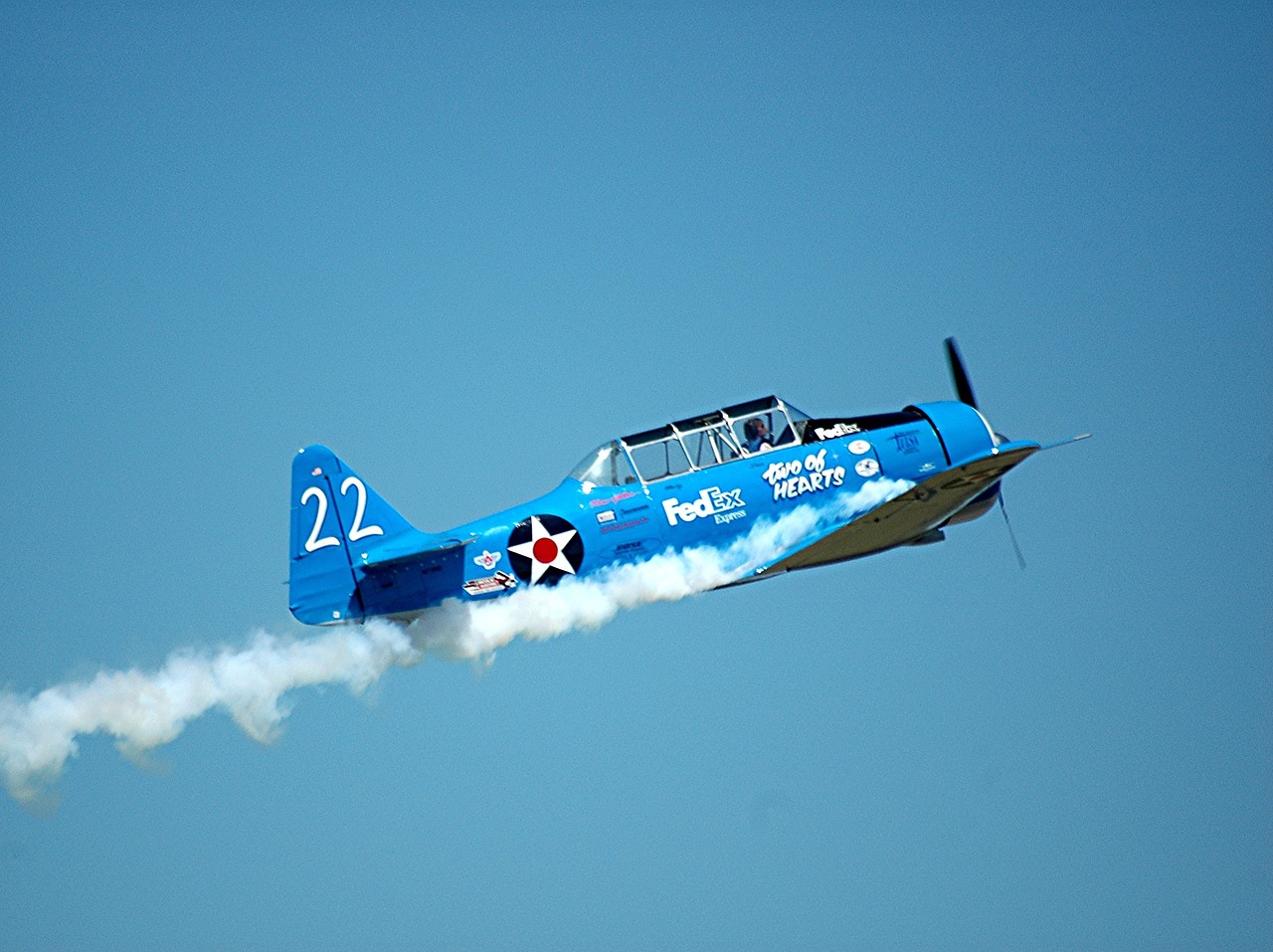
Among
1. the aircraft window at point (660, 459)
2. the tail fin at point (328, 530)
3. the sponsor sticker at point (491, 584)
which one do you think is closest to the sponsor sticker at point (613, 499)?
the aircraft window at point (660, 459)

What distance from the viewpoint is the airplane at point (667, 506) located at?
1973 cm

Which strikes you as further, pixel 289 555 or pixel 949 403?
pixel 949 403

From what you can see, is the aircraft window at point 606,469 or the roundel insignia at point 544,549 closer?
the roundel insignia at point 544,549

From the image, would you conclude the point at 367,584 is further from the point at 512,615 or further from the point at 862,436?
the point at 862,436

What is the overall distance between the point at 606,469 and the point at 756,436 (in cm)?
198

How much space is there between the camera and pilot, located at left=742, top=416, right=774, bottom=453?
854 inches

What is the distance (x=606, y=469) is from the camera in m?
21.0

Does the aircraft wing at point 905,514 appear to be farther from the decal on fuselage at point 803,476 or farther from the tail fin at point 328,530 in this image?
the tail fin at point 328,530

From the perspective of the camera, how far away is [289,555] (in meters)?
19.8

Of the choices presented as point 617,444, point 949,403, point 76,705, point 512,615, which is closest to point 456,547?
point 512,615

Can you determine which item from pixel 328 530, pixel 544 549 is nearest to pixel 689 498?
pixel 544 549

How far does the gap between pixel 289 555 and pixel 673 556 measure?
171 inches

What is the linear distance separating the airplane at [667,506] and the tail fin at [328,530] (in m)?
0.02

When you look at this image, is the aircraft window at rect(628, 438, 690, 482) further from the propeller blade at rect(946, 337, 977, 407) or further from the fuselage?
the propeller blade at rect(946, 337, 977, 407)
